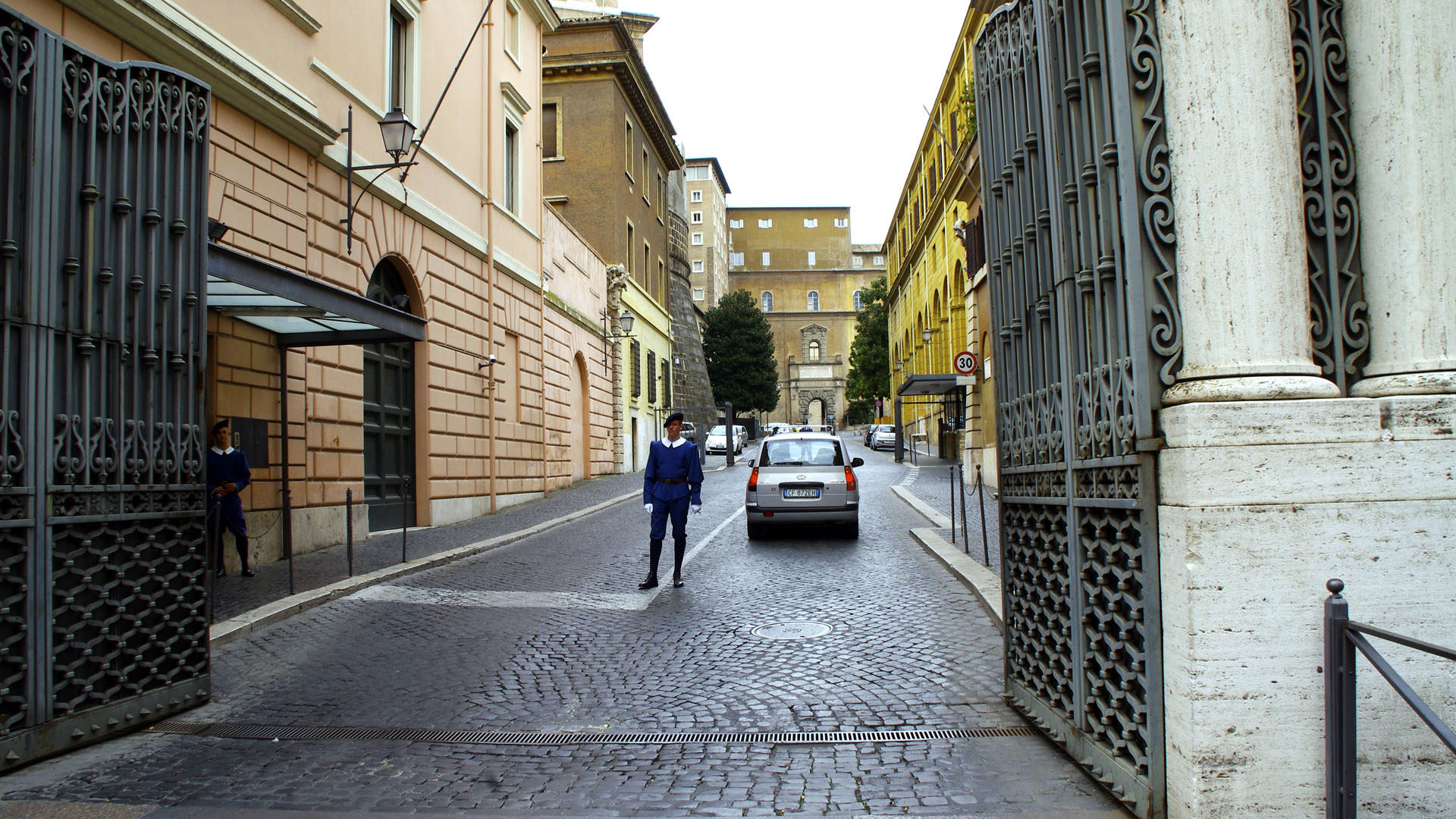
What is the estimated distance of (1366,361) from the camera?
4.12m

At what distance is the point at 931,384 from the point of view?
30.8 metres

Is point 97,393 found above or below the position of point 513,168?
below

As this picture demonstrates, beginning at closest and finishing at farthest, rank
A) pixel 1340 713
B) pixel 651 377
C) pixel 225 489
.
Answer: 1. pixel 1340 713
2. pixel 225 489
3. pixel 651 377

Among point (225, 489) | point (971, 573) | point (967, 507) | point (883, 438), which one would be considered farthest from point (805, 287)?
point (225, 489)

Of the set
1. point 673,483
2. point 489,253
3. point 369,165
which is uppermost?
point 369,165

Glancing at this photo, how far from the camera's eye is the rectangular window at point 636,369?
37.1 metres

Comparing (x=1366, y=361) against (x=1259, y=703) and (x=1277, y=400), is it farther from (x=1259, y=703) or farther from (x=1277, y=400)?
(x=1259, y=703)

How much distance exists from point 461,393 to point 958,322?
19928 millimetres

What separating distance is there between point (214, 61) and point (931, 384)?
909 inches

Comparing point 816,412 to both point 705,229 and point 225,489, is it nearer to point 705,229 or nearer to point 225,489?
point 705,229

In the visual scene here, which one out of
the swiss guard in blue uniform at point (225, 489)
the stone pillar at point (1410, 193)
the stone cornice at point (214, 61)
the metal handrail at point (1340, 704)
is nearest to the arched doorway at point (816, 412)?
the stone cornice at point (214, 61)

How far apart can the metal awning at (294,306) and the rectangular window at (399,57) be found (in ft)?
18.7

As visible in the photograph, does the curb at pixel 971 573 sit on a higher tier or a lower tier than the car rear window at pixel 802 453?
lower

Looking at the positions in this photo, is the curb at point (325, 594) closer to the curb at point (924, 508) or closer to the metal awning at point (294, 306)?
the metal awning at point (294, 306)
